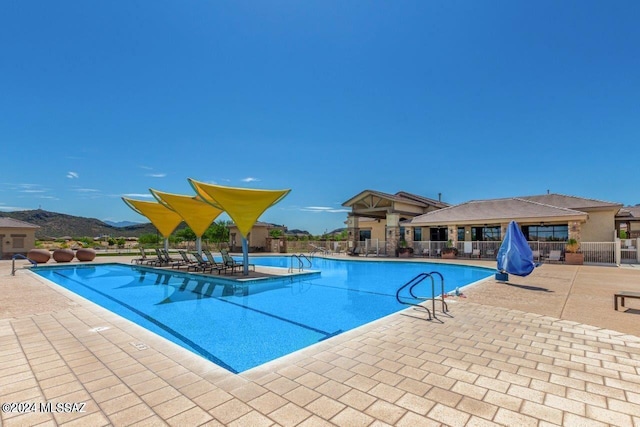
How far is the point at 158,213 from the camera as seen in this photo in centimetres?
2075

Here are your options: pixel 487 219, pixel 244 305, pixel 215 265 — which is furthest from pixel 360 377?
pixel 487 219

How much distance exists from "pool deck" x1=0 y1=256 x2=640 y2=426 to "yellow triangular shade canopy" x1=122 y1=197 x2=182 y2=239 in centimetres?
1544

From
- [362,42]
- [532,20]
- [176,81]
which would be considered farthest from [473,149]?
[176,81]

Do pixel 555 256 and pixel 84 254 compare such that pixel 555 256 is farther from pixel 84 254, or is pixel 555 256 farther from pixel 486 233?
pixel 84 254

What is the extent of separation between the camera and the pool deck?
8.73 ft

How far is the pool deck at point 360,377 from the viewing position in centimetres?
266

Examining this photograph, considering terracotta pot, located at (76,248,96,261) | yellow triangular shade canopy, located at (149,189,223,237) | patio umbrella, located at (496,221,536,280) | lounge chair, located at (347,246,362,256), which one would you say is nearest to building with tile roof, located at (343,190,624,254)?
lounge chair, located at (347,246,362,256)

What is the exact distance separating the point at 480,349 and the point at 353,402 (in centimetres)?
241

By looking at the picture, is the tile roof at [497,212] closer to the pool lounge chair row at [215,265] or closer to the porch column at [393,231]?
the porch column at [393,231]

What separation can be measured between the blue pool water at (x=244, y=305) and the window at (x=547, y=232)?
7.64m

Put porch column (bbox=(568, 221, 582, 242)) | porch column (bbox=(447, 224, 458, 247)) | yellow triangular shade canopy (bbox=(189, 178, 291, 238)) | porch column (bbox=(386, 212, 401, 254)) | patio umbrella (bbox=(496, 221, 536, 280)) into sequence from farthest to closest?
1. porch column (bbox=(386, 212, 401, 254))
2. porch column (bbox=(447, 224, 458, 247))
3. porch column (bbox=(568, 221, 582, 242))
4. yellow triangular shade canopy (bbox=(189, 178, 291, 238))
5. patio umbrella (bbox=(496, 221, 536, 280))

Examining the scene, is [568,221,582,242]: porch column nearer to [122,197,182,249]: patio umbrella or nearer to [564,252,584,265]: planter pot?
[564,252,584,265]: planter pot

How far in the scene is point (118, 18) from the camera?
39.6ft

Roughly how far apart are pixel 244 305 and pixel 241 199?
246 inches
